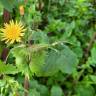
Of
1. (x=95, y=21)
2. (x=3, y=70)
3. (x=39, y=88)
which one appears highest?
(x=95, y=21)

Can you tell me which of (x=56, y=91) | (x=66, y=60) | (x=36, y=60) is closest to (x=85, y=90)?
(x=56, y=91)

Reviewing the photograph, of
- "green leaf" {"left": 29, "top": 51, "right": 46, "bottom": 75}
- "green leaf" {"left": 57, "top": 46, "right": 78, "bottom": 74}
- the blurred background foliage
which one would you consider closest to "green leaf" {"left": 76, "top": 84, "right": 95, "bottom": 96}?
the blurred background foliage

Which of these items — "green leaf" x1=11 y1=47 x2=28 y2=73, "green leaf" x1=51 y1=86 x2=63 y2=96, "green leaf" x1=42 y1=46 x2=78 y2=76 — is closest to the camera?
"green leaf" x1=11 y1=47 x2=28 y2=73

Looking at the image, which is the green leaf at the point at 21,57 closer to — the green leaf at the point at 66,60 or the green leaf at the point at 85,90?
the green leaf at the point at 66,60

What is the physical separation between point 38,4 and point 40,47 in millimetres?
810

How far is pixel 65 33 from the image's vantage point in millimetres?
1544

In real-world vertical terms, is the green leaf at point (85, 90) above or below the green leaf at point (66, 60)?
below

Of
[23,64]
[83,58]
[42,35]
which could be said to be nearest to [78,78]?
[83,58]

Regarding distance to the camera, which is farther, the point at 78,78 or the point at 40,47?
the point at 78,78

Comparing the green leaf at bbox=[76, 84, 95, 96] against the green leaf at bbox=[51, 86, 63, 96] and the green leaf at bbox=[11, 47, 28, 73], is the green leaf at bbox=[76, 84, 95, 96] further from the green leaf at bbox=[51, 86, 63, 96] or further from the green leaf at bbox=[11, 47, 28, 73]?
the green leaf at bbox=[11, 47, 28, 73]

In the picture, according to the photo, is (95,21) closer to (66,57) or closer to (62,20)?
(62,20)

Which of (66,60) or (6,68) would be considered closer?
(6,68)

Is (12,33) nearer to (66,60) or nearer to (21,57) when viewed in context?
(21,57)

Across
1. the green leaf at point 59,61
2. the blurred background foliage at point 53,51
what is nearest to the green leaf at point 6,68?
the blurred background foliage at point 53,51
